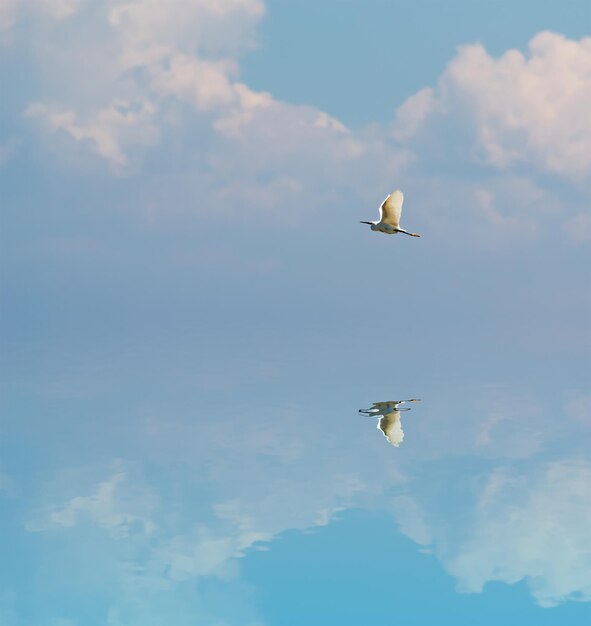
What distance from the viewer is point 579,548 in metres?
22.7

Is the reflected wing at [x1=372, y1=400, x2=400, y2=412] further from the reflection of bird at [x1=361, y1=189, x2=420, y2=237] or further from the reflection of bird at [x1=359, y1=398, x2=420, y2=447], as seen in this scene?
the reflection of bird at [x1=361, y1=189, x2=420, y2=237]

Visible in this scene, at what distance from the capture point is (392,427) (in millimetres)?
39938

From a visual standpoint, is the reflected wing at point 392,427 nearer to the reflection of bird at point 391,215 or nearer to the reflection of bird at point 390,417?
the reflection of bird at point 390,417

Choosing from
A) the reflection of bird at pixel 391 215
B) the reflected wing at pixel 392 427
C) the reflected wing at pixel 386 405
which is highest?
the reflection of bird at pixel 391 215

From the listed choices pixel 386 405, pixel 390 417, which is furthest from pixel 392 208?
pixel 386 405

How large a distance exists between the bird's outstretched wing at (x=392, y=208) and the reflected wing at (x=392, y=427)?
9035mm

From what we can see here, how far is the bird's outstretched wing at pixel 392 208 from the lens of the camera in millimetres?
35469

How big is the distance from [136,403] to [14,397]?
9015 millimetres

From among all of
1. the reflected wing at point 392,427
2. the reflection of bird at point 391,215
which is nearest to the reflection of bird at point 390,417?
the reflected wing at point 392,427

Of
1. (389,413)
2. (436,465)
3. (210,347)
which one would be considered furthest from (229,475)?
(210,347)

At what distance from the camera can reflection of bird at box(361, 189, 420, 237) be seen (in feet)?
117

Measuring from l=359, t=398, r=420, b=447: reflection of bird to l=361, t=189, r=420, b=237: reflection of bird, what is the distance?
8636mm

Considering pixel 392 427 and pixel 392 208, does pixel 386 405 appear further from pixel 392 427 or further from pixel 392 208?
pixel 392 208

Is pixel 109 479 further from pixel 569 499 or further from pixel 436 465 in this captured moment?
pixel 569 499
